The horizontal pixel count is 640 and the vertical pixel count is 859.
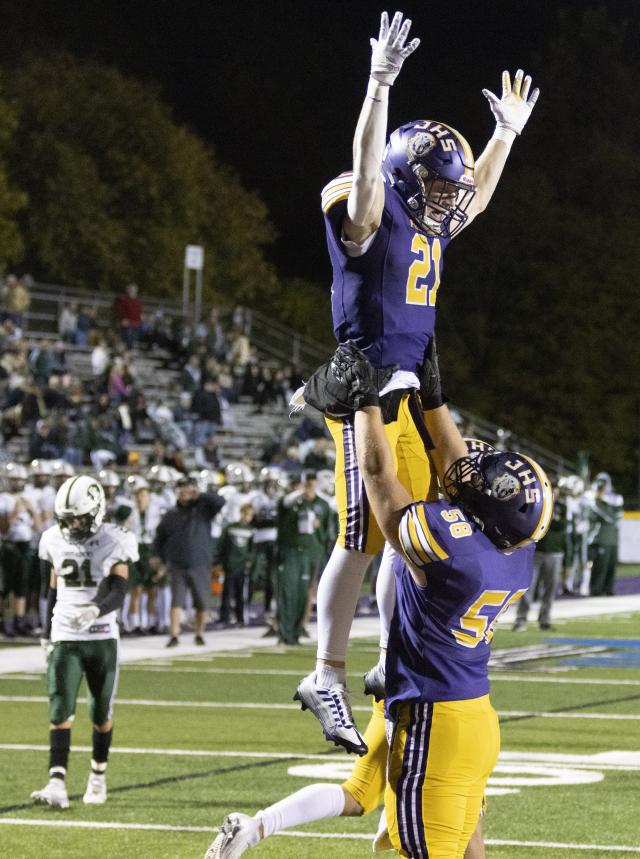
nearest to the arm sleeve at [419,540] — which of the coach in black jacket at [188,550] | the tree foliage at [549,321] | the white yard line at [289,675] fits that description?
the white yard line at [289,675]

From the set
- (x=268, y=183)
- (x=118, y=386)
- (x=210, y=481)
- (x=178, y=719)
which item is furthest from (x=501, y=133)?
(x=268, y=183)

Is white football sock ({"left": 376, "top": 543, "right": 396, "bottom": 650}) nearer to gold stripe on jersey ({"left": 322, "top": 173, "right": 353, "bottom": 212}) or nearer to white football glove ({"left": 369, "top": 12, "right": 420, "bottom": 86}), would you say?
gold stripe on jersey ({"left": 322, "top": 173, "right": 353, "bottom": 212})

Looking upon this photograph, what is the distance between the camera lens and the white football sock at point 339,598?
20.3 feet

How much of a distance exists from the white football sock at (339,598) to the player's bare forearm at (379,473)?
428 mm

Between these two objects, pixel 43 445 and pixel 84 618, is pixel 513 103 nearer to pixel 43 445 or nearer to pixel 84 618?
pixel 84 618

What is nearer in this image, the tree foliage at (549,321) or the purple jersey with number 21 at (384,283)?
the purple jersey with number 21 at (384,283)

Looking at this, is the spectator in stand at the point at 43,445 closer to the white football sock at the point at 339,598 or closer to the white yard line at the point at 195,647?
the white yard line at the point at 195,647

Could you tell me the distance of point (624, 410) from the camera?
51.2 meters

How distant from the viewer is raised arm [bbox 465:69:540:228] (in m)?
6.78

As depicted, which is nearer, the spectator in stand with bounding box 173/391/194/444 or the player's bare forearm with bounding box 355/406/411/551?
the player's bare forearm with bounding box 355/406/411/551

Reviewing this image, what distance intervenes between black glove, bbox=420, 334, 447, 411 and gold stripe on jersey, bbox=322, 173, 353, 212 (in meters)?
0.60

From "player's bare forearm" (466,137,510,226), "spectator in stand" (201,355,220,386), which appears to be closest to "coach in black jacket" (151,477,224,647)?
"player's bare forearm" (466,137,510,226)

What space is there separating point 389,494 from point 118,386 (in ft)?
76.3

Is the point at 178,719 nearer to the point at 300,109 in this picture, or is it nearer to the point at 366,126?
the point at 366,126
